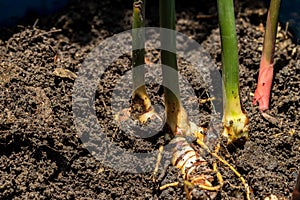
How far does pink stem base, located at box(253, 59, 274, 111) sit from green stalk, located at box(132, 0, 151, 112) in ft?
0.96

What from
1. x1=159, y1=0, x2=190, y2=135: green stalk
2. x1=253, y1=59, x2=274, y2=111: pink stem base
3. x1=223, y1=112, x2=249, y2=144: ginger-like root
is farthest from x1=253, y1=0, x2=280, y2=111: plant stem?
x1=159, y1=0, x2=190, y2=135: green stalk

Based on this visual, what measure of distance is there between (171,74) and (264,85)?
29 centimetres

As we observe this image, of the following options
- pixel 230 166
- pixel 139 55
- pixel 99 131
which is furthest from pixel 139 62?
pixel 230 166

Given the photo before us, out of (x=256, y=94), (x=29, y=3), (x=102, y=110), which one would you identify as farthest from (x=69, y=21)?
(x=256, y=94)

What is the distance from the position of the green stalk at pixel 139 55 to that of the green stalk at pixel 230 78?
18 centimetres

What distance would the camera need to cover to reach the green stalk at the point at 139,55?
133 cm

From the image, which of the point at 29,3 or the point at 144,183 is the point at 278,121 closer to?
the point at 144,183

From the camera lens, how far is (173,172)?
4.53ft

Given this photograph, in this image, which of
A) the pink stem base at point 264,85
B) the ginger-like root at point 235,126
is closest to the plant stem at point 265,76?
the pink stem base at point 264,85

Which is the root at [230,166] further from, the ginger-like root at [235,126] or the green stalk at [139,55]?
the green stalk at [139,55]

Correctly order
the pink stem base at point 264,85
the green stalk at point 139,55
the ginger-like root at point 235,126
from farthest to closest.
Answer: the pink stem base at point 264,85 < the ginger-like root at point 235,126 < the green stalk at point 139,55

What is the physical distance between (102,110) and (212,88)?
0.95ft

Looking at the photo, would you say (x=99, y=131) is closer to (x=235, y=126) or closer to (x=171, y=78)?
(x=171, y=78)

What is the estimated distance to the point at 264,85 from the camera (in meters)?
1.55
